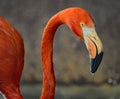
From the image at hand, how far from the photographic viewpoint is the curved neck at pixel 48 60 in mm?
1426

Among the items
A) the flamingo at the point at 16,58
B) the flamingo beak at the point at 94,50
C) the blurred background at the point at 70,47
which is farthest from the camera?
the blurred background at the point at 70,47

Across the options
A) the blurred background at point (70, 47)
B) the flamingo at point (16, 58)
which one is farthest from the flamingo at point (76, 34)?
the blurred background at point (70, 47)

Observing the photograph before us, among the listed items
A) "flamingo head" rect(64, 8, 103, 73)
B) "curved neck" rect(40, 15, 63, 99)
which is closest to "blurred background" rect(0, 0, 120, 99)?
"curved neck" rect(40, 15, 63, 99)

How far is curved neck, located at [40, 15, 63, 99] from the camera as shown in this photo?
1426 millimetres

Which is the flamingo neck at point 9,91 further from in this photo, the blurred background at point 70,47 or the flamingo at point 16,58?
the blurred background at point 70,47

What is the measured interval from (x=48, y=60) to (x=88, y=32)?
0.64ft

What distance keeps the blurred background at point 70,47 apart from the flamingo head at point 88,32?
2.86 meters

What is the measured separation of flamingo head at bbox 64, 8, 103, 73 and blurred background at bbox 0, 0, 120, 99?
2.86 m

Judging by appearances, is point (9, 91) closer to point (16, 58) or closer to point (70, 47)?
point (16, 58)

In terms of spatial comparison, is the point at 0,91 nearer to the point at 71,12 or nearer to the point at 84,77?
the point at 71,12

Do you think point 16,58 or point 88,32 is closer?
point 88,32

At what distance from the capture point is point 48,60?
1445 mm

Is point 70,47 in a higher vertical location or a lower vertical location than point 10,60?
higher

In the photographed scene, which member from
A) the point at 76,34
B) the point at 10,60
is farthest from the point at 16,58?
the point at 76,34
